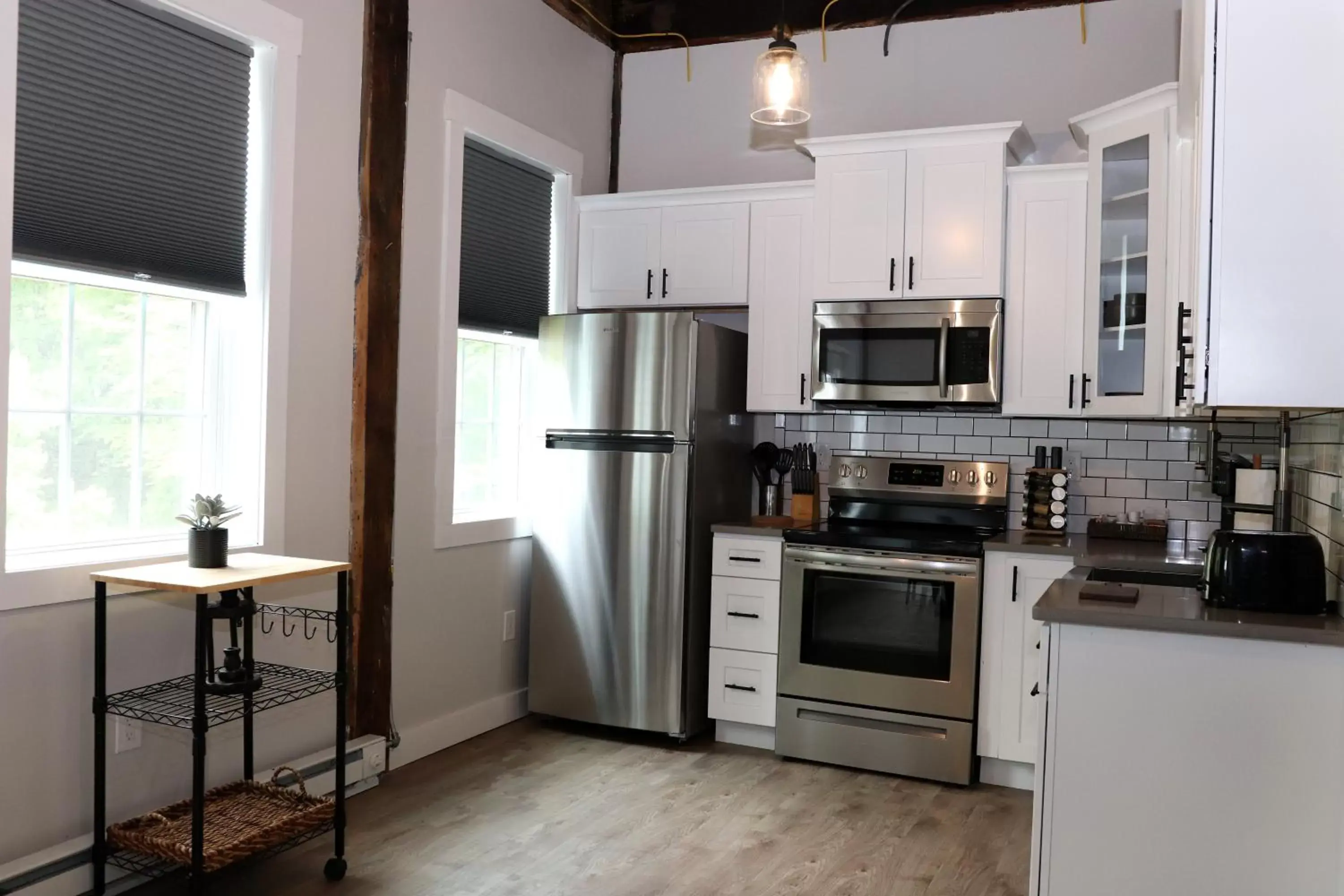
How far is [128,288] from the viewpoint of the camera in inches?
113

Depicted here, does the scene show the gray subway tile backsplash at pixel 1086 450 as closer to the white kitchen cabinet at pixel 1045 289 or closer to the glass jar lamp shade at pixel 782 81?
the white kitchen cabinet at pixel 1045 289

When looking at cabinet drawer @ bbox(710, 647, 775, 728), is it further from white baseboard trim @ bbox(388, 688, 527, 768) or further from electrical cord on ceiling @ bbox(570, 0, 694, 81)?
electrical cord on ceiling @ bbox(570, 0, 694, 81)

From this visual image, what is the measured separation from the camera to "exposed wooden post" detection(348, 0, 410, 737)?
140 inches

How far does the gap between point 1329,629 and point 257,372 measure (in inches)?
109

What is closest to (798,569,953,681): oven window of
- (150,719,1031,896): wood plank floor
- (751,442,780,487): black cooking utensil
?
(150,719,1031,896): wood plank floor

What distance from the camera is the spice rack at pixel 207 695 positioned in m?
2.52

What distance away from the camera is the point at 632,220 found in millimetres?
4664

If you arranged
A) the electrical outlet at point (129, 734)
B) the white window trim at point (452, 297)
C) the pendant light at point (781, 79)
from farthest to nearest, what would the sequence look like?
1. the white window trim at point (452, 297)
2. the pendant light at point (781, 79)
3. the electrical outlet at point (129, 734)

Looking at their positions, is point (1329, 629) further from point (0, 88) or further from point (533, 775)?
point (0, 88)

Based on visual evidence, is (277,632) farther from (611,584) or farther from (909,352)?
(909,352)

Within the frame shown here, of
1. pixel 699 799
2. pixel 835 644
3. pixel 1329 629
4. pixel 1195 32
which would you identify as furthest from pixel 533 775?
pixel 1195 32

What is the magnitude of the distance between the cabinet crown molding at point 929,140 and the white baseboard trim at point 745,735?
2.22m

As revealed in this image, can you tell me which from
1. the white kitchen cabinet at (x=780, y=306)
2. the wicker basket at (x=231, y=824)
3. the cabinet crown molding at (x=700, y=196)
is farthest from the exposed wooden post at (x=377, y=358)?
the white kitchen cabinet at (x=780, y=306)

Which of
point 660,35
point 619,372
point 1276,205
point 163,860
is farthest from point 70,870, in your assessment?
point 660,35
